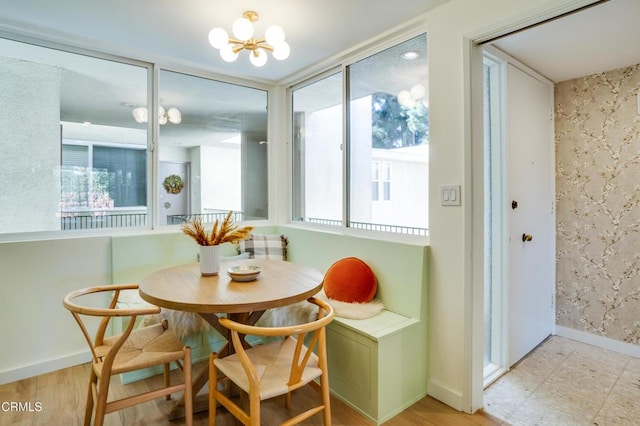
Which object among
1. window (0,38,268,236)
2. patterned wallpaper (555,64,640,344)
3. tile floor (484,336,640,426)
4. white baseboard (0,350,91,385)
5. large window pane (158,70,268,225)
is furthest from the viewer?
large window pane (158,70,268,225)

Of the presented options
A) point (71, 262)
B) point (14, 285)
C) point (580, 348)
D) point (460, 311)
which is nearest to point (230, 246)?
point (71, 262)

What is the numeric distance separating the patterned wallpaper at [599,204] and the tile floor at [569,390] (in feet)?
1.10

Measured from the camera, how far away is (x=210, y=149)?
3236 millimetres

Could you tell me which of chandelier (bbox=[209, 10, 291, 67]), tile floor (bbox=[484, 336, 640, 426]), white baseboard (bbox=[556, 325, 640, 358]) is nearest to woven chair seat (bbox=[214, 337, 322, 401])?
tile floor (bbox=[484, 336, 640, 426])

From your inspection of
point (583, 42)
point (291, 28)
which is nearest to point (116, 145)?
point (291, 28)

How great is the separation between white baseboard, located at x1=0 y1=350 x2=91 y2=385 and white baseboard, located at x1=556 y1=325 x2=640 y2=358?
3.90 m

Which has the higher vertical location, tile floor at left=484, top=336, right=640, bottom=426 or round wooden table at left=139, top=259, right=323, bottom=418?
round wooden table at left=139, top=259, right=323, bottom=418

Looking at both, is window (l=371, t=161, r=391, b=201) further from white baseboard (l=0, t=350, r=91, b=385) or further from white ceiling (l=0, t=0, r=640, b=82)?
white baseboard (l=0, t=350, r=91, b=385)

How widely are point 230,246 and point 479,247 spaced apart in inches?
81.5

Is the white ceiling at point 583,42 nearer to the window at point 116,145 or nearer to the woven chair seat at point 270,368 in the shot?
the woven chair seat at point 270,368

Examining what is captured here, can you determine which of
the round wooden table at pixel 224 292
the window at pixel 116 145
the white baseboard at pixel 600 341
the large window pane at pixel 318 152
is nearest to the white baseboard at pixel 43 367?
the window at pixel 116 145

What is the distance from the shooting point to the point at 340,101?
2.97m

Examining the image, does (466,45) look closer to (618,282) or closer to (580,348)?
(618,282)

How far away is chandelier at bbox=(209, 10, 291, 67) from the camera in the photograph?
1.80 metres
